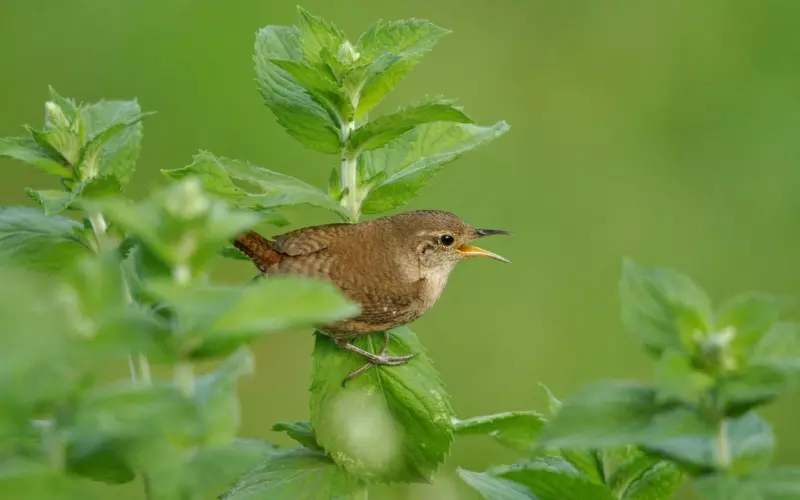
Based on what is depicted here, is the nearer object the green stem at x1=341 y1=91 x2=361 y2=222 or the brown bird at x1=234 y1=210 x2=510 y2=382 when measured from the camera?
the green stem at x1=341 y1=91 x2=361 y2=222

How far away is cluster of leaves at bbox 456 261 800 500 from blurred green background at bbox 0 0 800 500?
2998mm

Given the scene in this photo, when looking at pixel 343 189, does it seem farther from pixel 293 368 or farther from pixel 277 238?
pixel 293 368

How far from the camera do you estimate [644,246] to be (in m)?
4.62

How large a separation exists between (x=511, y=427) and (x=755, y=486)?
1.65 ft

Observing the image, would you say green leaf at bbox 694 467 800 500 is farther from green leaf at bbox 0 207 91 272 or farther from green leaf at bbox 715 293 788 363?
green leaf at bbox 0 207 91 272

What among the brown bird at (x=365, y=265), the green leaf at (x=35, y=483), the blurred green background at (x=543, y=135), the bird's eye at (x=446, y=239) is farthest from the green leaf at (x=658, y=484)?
the blurred green background at (x=543, y=135)

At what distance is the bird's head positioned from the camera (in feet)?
7.14

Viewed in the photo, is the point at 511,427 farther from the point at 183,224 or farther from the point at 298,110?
the point at 183,224

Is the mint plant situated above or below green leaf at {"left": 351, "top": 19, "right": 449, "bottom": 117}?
below

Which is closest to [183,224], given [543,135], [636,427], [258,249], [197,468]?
[197,468]

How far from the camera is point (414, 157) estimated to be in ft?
5.51

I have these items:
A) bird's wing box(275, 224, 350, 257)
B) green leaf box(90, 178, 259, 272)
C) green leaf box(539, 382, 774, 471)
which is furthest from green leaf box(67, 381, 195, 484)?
bird's wing box(275, 224, 350, 257)

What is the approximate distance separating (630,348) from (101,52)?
234 cm

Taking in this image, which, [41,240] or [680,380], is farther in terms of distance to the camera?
[41,240]
